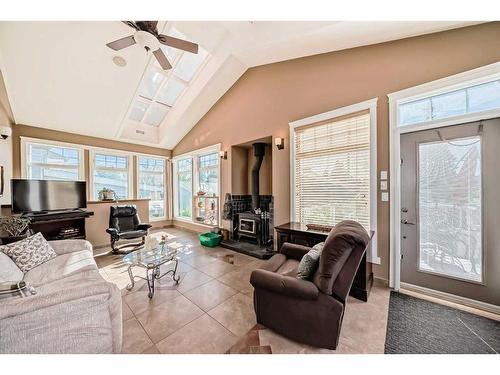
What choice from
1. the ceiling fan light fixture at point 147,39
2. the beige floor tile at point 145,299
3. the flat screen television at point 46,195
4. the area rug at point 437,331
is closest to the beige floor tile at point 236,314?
the beige floor tile at point 145,299

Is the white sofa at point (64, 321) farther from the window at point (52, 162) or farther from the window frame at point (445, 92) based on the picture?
the window at point (52, 162)

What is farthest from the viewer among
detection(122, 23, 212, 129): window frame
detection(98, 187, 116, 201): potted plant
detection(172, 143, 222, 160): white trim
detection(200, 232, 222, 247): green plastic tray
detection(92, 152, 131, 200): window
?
detection(92, 152, 131, 200): window

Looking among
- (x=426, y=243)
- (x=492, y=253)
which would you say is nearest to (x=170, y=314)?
(x=426, y=243)

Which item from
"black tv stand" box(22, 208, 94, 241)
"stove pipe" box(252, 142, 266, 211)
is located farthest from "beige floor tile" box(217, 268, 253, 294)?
"black tv stand" box(22, 208, 94, 241)

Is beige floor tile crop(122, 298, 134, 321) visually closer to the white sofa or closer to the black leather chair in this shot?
the white sofa

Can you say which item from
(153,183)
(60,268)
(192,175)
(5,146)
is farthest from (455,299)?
(5,146)

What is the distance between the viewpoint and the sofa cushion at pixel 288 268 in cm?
199

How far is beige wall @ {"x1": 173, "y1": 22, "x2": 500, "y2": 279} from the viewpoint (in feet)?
6.89

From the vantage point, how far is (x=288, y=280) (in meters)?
1.60

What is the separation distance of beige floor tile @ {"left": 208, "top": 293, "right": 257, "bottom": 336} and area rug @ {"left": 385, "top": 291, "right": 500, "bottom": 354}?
1197mm

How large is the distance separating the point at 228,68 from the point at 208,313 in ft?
14.2

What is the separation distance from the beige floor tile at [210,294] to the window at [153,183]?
182 inches
